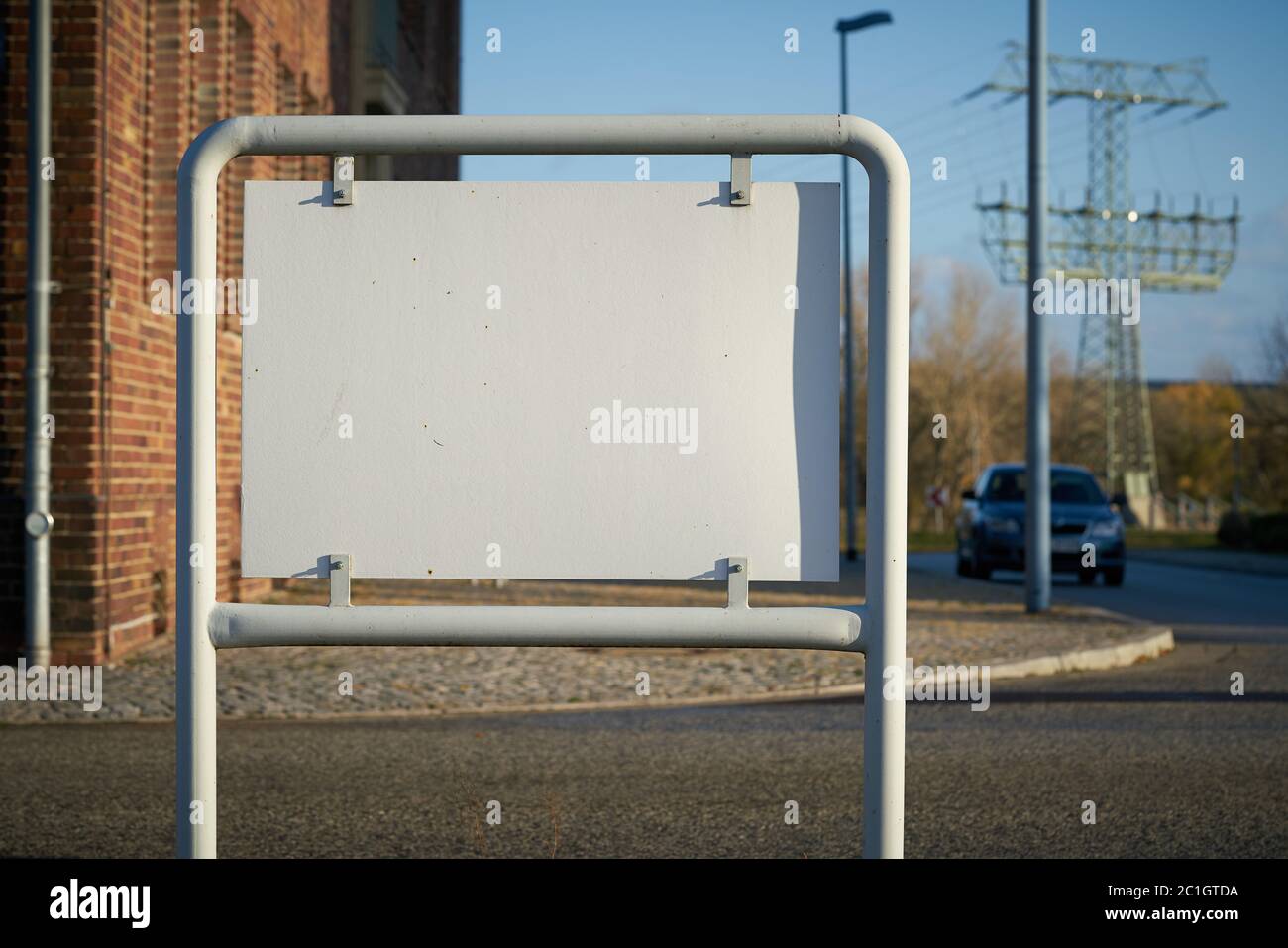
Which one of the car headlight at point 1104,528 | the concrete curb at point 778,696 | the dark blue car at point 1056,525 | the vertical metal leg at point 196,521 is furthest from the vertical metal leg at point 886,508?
the car headlight at point 1104,528

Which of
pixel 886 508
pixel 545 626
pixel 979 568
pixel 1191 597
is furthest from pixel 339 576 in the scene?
pixel 979 568

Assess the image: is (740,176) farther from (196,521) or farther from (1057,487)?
(1057,487)

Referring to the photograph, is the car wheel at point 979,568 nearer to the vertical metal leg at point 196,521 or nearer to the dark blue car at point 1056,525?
the dark blue car at point 1056,525

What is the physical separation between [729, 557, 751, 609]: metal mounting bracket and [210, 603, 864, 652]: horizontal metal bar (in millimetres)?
23

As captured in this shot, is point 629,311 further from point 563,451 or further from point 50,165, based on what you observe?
point 50,165

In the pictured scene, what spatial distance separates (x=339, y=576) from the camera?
10.7ft

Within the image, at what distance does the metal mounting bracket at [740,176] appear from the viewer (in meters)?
3.20

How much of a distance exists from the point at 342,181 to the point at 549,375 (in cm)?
61

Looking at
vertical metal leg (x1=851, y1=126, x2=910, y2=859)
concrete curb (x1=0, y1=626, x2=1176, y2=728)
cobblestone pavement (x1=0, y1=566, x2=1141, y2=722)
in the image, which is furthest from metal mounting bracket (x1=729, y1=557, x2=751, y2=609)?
concrete curb (x1=0, y1=626, x2=1176, y2=728)

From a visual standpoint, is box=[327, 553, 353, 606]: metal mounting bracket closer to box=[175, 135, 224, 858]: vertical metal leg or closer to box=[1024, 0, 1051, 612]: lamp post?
box=[175, 135, 224, 858]: vertical metal leg

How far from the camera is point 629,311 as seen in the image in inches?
127

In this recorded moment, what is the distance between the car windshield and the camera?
23188mm

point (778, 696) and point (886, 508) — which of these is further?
point (778, 696)

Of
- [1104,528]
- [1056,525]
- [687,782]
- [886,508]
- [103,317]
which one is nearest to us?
[886,508]
